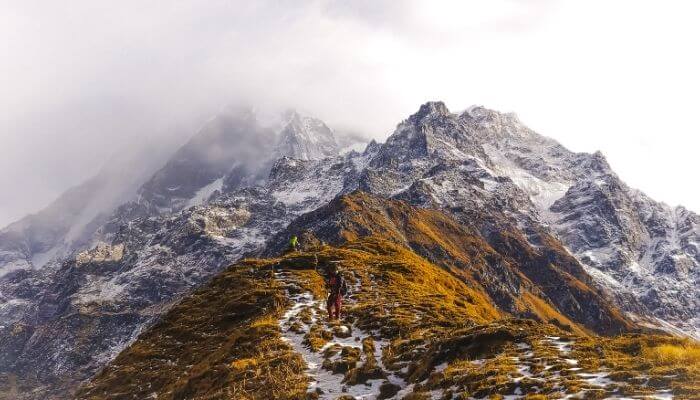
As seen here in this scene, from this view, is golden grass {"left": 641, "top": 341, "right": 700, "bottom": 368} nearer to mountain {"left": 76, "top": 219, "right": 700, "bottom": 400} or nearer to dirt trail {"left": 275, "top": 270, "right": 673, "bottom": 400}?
mountain {"left": 76, "top": 219, "right": 700, "bottom": 400}

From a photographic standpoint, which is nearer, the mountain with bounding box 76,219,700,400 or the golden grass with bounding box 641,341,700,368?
the golden grass with bounding box 641,341,700,368

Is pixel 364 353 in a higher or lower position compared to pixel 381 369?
higher

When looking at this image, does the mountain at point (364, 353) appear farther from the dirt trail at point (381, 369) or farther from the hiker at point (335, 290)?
Answer: the hiker at point (335, 290)

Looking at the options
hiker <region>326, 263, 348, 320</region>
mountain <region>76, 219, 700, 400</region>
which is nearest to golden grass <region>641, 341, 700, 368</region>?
mountain <region>76, 219, 700, 400</region>

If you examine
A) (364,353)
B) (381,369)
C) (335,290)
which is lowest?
(381,369)

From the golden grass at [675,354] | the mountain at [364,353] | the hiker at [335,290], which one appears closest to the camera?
the golden grass at [675,354]

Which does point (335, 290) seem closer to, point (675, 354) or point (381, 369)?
point (381, 369)

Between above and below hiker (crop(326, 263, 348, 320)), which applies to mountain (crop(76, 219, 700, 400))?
below

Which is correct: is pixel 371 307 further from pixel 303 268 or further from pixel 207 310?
pixel 303 268

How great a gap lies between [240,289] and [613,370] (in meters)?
43.0

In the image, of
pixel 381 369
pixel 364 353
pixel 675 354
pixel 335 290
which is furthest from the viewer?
pixel 335 290

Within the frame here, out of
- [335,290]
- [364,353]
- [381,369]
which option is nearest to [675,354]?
[381,369]

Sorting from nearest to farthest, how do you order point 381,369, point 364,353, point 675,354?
point 675,354
point 381,369
point 364,353

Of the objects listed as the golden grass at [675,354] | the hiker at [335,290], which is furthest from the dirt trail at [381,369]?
the golden grass at [675,354]
